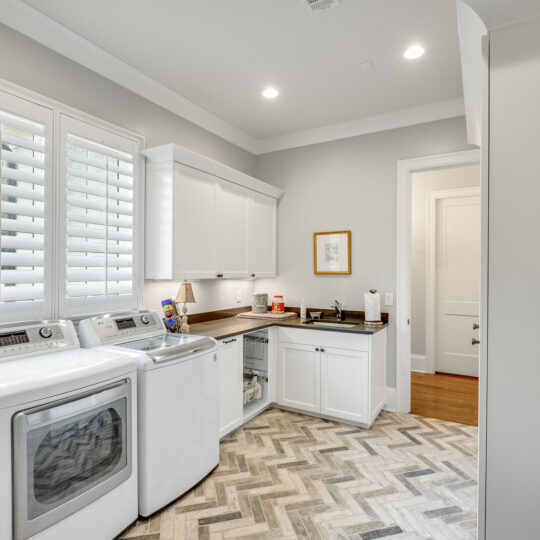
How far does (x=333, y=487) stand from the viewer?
89.0 inches

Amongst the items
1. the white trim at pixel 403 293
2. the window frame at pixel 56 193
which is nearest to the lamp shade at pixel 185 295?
the window frame at pixel 56 193

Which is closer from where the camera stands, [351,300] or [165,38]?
[165,38]

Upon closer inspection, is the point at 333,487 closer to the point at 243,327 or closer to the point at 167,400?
the point at 167,400

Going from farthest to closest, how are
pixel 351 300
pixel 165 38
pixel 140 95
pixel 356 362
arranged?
pixel 351 300 < pixel 356 362 < pixel 140 95 < pixel 165 38

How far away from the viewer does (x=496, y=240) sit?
4.10 ft

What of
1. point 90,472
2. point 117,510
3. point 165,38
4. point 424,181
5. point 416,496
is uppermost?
point 165,38

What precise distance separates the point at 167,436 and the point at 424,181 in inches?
173

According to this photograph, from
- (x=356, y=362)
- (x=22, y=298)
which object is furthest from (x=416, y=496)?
(x=22, y=298)

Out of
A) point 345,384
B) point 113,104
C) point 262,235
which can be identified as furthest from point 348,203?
point 113,104

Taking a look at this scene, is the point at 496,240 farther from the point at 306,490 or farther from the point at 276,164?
the point at 276,164

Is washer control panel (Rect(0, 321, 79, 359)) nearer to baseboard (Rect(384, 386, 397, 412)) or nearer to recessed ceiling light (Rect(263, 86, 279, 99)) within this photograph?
recessed ceiling light (Rect(263, 86, 279, 99))

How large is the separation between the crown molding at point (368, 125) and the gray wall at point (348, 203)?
2.2 inches

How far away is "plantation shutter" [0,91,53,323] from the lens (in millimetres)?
1995

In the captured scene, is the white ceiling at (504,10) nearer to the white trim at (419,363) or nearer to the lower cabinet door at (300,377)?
the lower cabinet door at (300,377)
